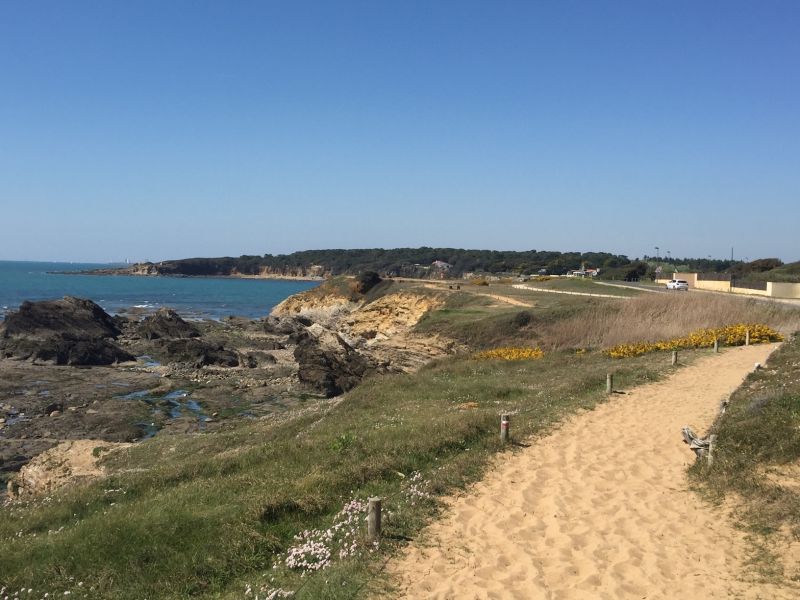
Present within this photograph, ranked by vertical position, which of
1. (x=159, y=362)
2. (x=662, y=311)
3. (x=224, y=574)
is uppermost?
(x=662, y=311)

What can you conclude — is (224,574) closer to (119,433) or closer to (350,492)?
(350,492)

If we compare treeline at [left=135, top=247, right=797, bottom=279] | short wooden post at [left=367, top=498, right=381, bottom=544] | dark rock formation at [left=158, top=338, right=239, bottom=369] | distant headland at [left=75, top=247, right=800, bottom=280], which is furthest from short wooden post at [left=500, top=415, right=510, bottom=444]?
treeline at [left=135, top=247, right=797, bottom=279]

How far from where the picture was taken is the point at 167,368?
127 ft

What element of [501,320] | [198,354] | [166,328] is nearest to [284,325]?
[166,328]

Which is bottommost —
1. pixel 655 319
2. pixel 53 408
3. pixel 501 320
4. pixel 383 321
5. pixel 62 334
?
pixel 53 408

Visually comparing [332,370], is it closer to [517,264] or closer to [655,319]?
[655,319]

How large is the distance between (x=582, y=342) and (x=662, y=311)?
5031 millimetres

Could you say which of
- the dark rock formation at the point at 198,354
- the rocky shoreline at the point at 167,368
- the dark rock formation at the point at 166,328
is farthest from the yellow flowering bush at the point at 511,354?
the dark rock formation at the point at 166,328

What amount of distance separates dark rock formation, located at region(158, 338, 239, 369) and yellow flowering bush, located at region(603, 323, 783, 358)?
23918mm

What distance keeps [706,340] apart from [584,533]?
20.8 m

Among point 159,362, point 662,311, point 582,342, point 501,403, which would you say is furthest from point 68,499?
point 159,362

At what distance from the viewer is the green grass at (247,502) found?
7.75 m

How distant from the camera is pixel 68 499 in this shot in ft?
38.4

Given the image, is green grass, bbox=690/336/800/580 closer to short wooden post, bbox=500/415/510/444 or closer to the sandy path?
the sandy path
